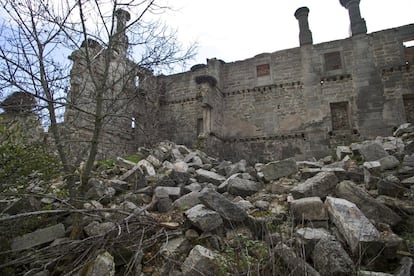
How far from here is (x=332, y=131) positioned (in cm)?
1213

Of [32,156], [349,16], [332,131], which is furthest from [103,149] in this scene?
[349,16]

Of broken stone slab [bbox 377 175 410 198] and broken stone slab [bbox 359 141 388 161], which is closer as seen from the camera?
broken stone slab [bbox 377 175 410 198]

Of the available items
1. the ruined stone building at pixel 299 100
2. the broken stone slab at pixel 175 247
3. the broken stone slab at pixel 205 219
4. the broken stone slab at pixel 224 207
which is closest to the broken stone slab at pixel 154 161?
the broken stone slab at pixel 224 207

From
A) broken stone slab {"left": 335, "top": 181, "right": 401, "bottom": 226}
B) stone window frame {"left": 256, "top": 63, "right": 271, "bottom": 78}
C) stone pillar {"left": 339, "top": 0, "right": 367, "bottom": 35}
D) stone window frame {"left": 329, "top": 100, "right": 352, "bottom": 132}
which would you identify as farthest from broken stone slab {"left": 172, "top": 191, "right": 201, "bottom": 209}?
stone pillar {"left": 339, "top": 0, "right": 367, "bottom": 35}

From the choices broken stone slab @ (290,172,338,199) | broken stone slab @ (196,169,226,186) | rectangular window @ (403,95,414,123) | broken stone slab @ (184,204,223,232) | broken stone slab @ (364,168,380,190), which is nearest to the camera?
broken stone slab @ (184,204,223,232)

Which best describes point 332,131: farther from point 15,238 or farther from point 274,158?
point 15,238

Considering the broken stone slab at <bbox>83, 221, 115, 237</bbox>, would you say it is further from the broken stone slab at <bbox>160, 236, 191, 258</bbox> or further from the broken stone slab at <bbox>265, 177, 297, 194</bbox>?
the broken stone slab at <bbox>265, 177, 297, 194</bbox>

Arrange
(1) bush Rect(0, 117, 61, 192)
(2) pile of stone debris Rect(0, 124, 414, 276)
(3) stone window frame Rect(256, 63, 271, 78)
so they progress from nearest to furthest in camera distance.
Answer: (2) pile of stone debris Rect(0, 124, 414, 276) → (1) bush Rect(0, 117, 61, 192) → (3) stone window frame Rect(256, 63, 271, 78)

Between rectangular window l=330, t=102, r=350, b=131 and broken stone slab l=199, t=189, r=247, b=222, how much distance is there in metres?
10.9

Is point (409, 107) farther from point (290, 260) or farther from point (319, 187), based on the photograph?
point (290, 260)

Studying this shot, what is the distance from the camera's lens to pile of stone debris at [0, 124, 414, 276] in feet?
7.98

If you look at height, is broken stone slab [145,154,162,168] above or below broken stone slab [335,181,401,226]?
above

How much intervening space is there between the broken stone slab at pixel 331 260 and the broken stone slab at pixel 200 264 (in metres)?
0.98

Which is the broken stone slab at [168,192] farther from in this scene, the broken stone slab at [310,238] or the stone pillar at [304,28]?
the stone pillar at [304,28]
